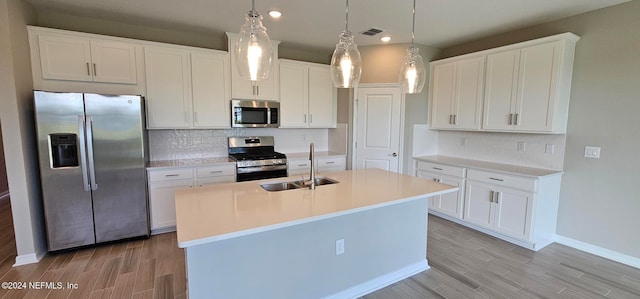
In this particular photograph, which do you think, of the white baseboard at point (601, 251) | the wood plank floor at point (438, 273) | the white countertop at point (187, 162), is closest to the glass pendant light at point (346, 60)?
the wood plank floor at point (438, 273)

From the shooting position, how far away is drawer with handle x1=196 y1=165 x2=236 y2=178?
3.57m

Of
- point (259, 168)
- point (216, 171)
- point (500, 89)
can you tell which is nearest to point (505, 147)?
point (500, 89)

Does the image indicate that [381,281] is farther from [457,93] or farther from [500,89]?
[457,93]

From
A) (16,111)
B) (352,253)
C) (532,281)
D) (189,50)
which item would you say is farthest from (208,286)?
(189,50)

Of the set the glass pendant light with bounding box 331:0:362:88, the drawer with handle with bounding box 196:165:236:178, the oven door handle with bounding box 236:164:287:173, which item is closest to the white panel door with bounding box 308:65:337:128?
the oven door handle with bounding box 236:164:287:173

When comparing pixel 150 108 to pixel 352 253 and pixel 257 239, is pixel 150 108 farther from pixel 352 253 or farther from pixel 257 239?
pixel 352 253

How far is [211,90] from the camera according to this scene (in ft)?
12.5

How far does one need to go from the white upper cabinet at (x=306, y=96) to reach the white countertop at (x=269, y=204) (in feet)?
6.71

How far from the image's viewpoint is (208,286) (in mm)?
1729

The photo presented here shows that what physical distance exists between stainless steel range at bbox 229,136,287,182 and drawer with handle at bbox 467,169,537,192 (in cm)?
258

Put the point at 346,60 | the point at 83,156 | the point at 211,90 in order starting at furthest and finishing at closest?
the point at 211,90 → the point at 83,156 → the point at 346,60

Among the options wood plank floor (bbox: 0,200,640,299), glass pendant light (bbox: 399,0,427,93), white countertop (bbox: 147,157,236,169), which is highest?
glass pendant light (bbox: 399,0,427,93)

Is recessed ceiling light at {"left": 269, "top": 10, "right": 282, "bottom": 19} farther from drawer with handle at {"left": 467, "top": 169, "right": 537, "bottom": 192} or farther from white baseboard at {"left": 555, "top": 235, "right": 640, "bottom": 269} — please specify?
white baseboard at {"left": 555, "top": 235, "right": 640, "bottom": 269}

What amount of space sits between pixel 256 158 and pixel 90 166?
1.81 m
